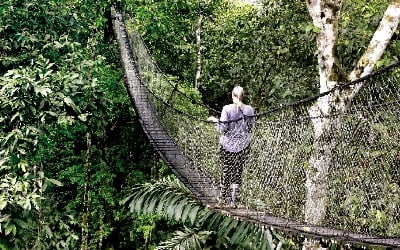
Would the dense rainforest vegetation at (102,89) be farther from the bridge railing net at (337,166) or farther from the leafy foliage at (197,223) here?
the bridge railing net at (337,166)

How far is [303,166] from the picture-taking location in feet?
9.45

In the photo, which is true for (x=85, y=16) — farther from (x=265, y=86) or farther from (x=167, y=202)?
(x=265, y=86)

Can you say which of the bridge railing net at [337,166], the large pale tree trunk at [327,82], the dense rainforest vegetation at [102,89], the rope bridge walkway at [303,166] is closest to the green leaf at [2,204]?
the dense rainforest vegetation at [102,89]

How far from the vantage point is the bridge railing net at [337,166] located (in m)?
2.36

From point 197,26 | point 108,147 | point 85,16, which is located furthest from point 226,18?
point 85,16

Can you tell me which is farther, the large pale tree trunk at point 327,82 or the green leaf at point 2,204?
the large pale tree trunk at point 327,82

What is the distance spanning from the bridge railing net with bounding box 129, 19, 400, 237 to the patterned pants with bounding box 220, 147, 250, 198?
0.04 meters

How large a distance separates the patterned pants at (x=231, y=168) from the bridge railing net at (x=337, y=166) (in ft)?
0.12

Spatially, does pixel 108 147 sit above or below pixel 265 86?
below

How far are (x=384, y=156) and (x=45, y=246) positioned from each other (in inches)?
73.3

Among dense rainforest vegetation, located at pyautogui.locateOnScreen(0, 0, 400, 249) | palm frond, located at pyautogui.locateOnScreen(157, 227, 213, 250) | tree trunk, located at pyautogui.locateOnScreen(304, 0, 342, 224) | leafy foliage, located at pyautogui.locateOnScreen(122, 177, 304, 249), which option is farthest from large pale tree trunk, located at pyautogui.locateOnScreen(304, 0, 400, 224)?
palm frond, located at pyautogui.locateOnScreen(157, 227, 213, 250)

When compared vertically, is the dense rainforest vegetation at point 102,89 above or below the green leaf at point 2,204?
above

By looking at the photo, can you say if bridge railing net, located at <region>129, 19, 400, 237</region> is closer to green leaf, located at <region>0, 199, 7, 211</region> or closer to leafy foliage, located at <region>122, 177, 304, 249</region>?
leafy foliage, located at <region>122, 177, 304, 249</region>

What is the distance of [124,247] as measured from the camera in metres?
4.79
